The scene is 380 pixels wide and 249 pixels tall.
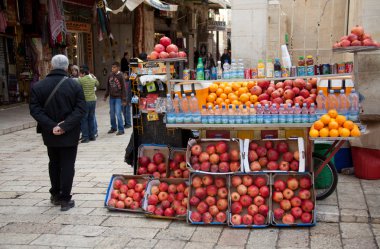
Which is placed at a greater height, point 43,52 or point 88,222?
point 43,52

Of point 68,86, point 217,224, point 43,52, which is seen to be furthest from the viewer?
point 43,52

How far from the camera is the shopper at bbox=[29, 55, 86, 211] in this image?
17.3ft

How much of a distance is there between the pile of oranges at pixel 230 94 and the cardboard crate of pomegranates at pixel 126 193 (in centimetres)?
126

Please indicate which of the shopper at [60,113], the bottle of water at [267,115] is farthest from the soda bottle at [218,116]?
the shopper at [60,113]

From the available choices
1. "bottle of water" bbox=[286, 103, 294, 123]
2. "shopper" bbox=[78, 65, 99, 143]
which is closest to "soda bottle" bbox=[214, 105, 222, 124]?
"bottle of water" bbox=[286, 103, 294, 123]

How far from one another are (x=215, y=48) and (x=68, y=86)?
32.3m

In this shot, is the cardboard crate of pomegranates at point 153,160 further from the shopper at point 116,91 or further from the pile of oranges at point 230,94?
the shopper at point 116,91

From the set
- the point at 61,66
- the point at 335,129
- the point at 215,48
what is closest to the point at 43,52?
the point at 61,66

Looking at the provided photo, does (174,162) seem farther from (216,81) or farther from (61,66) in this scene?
(61,66)

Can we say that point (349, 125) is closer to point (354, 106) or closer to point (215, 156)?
point (354, 106)

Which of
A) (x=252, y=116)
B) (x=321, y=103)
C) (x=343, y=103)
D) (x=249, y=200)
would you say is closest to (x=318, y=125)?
(x=321, y=103)

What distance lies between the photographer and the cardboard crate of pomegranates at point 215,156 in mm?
5094

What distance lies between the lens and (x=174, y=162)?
570cm

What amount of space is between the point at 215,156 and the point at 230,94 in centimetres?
91
